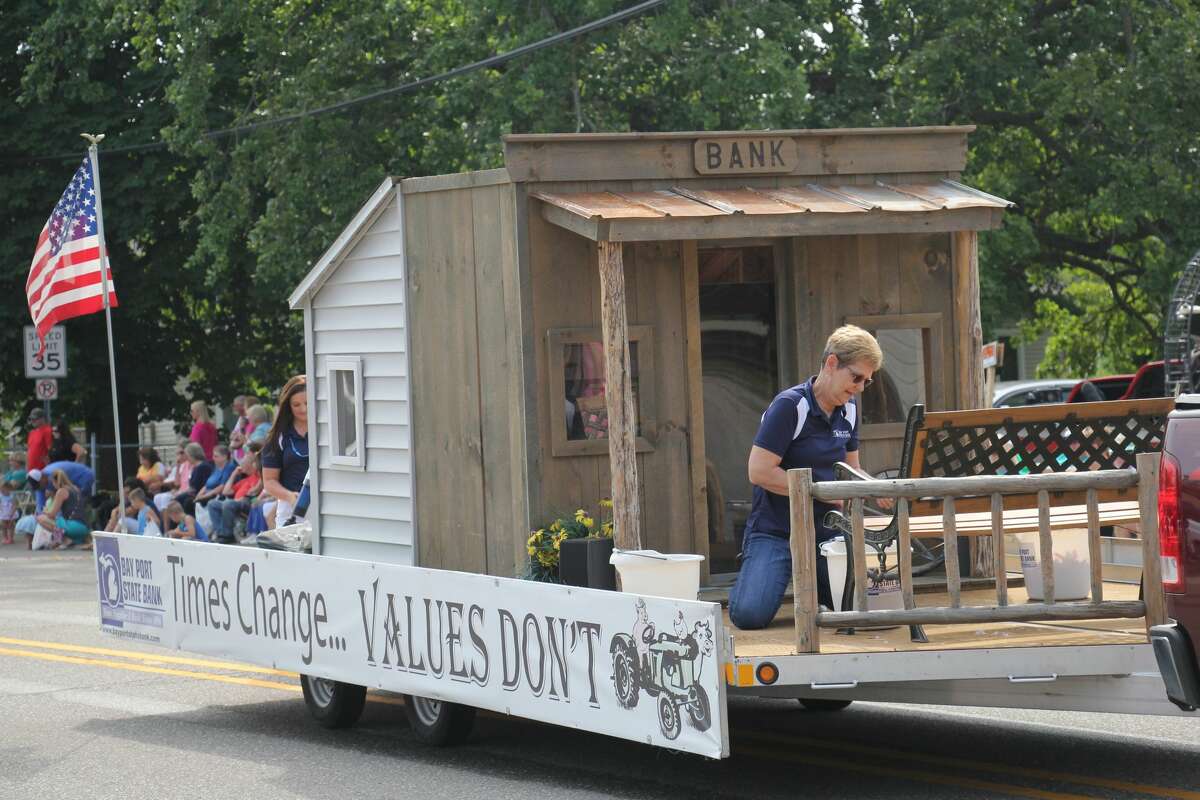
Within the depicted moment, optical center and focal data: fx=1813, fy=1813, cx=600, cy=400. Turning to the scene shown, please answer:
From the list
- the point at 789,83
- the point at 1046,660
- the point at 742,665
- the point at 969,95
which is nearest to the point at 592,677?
the point at 742,665

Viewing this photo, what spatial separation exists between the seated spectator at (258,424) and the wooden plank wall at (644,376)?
8154 millimetres

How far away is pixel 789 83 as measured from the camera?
21.9m

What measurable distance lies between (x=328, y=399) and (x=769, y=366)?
2728mm

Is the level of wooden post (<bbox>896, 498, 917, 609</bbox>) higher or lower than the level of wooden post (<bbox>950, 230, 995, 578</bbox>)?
lower

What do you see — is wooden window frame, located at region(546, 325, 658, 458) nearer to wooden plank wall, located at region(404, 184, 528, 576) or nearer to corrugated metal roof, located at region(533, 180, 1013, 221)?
wooden plank wall, located at region(404, 184, 528, 576)

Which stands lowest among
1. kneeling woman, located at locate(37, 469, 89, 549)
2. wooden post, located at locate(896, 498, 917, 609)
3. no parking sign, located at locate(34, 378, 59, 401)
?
kneeling woman, located at locate(37, 469, 89, 549)

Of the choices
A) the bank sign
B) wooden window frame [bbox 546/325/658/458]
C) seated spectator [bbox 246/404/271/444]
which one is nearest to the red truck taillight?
the bank sign

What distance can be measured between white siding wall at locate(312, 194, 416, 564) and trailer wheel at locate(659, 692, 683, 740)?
3628 millimetres

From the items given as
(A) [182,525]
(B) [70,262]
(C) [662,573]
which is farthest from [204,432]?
(C) [662,573]

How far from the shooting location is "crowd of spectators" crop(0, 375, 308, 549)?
39.5 feet

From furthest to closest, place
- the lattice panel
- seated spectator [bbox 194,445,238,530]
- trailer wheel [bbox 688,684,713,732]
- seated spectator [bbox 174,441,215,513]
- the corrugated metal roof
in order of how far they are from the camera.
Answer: seated spectator [bbox 174,441,215,513], seated spectator [bbox 194,445,238,530], the corrugated metal roof, the lattice panel, trailer wheel [bbox 688,684,713,732]

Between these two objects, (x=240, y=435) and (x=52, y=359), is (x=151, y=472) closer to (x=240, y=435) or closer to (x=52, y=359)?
(x=240, y=435)

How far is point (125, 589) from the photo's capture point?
11.3m

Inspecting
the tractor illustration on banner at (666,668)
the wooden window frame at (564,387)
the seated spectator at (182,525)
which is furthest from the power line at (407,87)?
the tractor illustration on banner at (666,668)
